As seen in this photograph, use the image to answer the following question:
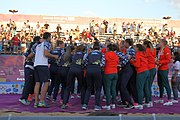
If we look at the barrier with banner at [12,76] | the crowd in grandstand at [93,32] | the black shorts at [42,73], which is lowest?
the barrier with banner at [12,76]

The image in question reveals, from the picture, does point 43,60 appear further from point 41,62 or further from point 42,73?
point 42,73

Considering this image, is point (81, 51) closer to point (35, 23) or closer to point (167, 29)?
point (35, 23)

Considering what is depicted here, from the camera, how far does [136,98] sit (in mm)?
8523

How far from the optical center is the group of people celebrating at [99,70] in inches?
307

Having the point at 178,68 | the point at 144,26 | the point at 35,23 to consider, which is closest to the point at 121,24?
the point at 144,26

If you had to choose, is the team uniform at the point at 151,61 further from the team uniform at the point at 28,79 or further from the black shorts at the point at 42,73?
the team uniform at the point at 28,79

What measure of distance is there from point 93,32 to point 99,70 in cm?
1896

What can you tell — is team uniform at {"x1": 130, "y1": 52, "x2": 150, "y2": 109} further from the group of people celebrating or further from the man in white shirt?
the man in white shirt

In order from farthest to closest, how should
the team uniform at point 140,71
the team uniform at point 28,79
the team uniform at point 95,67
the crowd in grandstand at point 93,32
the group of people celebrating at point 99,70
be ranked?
the crowd in grandstand at point 93,32 → the team uniform at point 28,79 → the team uniform at point 140,71 → the group of people celebrating at point 99,70 → the team uniform at point 95,67

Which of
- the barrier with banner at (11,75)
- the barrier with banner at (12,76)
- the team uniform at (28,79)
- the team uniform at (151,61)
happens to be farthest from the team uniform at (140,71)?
the barrier with banner at (11,75)

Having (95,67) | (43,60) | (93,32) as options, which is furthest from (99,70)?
(93,32)

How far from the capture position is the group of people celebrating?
7.80m

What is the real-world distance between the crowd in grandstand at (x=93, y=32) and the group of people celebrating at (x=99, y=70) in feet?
45.9

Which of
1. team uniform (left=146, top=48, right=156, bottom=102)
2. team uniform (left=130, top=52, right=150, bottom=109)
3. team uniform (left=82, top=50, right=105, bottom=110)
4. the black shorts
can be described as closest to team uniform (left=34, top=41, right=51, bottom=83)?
the black shorts
